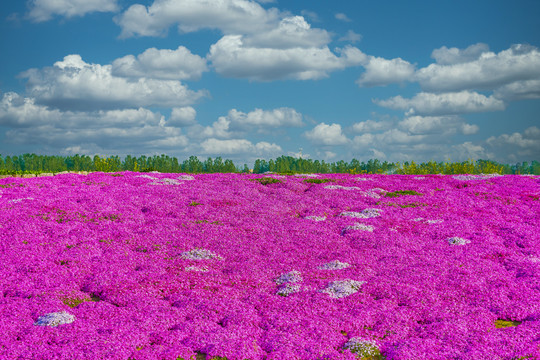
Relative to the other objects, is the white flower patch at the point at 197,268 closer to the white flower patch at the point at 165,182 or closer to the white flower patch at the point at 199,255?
the white flower patch at the point at 199,255

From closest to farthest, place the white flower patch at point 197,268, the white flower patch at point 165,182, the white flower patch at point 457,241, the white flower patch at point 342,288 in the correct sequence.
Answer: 1. the white flower patch at point 342,288
2. the white flower patch at point 197,268
3. the white flower patch at point 457,241
4. the white flower patch at point 165,182

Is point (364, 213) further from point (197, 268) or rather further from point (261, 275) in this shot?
point (197, 268)

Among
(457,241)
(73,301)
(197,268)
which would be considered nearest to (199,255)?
(197,268)

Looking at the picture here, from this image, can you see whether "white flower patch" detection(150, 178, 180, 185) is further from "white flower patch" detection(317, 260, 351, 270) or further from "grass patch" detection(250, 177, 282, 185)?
"white flower patch" detection(317, 260, 351, 270)

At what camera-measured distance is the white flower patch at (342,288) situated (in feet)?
56.2

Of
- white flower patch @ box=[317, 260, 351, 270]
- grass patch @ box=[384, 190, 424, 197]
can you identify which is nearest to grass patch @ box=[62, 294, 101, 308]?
white flower patch @ box=[317, 260, 351, 270]

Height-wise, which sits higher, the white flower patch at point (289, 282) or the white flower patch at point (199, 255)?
the white flower patch at point (199, 255)

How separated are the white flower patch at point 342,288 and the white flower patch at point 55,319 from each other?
891 cm

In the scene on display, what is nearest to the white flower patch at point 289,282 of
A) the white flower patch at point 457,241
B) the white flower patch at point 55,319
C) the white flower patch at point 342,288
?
the white flower patch at point 342,288

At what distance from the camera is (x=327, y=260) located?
21.3 metres

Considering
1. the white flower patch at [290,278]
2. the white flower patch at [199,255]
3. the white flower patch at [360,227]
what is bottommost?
the white flower patch at [290,278]

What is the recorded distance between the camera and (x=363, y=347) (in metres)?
13.3

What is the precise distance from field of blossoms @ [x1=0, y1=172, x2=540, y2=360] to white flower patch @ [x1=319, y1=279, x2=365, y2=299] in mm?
73

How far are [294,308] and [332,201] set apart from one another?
18288 mm
